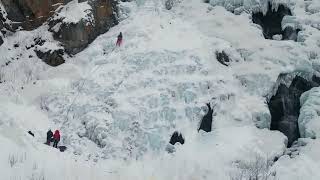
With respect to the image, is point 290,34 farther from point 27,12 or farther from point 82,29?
point 27,12

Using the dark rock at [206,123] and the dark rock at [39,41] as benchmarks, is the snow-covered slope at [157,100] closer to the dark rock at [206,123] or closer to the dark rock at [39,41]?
the dark rock at [206,123]

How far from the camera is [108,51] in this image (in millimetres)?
23766

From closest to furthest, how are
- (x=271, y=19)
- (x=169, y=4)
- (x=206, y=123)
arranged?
(x=206, y=123), (x=271, y=19), (x=169, y=4)

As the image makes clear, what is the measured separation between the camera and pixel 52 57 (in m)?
23.5

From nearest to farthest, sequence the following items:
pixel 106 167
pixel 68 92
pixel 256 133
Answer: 1. pixel 106 167
2. pixel 256 133
3. pixel 68 92

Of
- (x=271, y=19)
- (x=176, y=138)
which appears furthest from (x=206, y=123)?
(x=271, y=19)

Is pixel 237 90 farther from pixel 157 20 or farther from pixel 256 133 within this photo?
pixel 157 20

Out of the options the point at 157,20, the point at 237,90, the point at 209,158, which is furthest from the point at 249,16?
the point at 209,158

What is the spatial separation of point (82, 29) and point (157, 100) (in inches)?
236

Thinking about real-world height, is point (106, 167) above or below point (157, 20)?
below

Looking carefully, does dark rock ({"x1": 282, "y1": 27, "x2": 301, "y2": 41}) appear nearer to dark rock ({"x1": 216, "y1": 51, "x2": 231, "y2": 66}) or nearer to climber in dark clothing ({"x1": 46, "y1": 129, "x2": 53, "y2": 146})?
dark rock ({"x1": 216, "y1": 51, "x2": 231, "y2": 66})

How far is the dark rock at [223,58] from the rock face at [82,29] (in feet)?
18.1

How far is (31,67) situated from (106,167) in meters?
7.08

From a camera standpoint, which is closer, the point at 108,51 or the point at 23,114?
the point at 23,114
